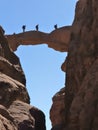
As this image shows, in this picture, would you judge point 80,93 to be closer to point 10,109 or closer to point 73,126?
point 73,126

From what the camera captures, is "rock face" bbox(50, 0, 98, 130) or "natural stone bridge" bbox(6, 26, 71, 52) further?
"natural stone bridge" bbox(6, 26, 71, 52)

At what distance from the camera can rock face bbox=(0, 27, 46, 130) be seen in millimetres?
21064

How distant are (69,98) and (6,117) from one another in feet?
21.3

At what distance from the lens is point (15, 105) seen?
24.5 meters

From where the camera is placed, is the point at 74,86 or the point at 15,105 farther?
the point at 74,86

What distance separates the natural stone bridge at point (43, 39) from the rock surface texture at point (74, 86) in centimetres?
1599

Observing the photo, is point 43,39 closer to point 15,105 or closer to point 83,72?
point 83,72

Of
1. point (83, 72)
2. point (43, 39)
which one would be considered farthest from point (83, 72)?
point (43, 39)

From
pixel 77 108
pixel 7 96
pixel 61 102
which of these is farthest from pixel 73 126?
pixel 61 102

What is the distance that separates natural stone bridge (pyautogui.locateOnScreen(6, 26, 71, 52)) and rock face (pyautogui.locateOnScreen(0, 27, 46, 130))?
62.3ft

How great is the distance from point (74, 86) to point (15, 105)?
4014mm

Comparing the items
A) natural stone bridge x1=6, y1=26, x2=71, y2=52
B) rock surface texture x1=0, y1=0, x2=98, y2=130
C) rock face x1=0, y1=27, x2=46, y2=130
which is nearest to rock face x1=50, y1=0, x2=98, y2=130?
rock surface texture x1=0, y1=0, x2=98, y2=130

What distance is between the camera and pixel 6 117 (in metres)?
20.4

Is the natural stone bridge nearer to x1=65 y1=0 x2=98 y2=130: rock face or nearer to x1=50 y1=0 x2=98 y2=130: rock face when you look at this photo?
x1=50 y1=0 x2=98 y2=130: rock face
